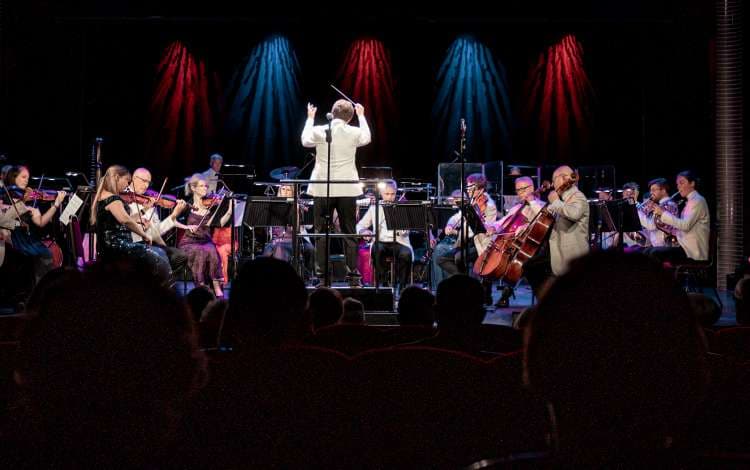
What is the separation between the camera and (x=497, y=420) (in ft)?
6.14

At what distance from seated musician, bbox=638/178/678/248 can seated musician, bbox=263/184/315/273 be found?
428cm

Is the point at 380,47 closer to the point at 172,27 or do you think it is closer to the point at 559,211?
the point at 172,27

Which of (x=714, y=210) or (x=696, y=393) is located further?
(x=714, y=210)

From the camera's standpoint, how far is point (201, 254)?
28.6ft

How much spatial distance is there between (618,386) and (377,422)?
634 millimetres

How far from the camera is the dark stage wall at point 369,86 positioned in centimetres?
1294

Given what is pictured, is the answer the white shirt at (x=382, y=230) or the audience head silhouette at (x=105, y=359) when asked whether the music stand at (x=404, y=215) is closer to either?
the white shirt at (x=382, y=230)

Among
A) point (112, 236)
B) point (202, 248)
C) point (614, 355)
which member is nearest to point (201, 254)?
point (202, 248)

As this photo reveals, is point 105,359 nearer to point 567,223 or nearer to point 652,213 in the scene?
point 567,223

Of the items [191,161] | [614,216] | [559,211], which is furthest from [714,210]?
[191,161]

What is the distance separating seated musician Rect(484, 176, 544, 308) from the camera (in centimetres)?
777

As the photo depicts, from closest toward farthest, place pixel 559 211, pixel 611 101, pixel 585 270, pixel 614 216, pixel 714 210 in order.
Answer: pixel 585 270 → pixel 559 211 → pixel 614 216 → pixel 714 210 → pixel 611 101

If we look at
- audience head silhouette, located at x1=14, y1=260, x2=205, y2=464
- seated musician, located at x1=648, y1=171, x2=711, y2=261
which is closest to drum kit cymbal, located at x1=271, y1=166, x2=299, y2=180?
seated musician, located at x1=648, y1=171, x2=711, y2=261

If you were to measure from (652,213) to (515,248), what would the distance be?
246 centimetres
